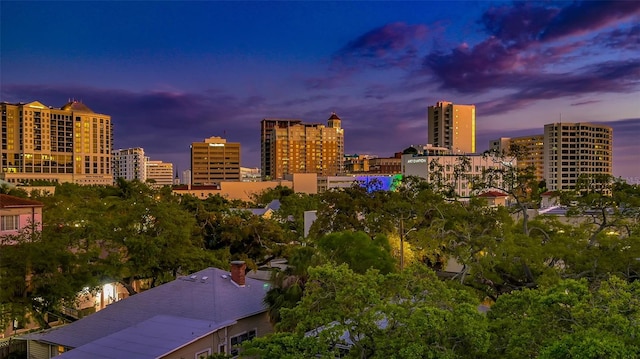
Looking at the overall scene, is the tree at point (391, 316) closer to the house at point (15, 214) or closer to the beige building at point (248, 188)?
the house at point (15, 214)

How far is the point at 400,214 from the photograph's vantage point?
30578 mm

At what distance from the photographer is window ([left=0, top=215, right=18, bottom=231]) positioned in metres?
26.9

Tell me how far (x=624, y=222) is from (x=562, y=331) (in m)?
15.2

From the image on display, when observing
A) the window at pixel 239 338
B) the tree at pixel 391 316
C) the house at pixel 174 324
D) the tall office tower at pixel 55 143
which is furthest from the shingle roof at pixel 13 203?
the tall office tower at pixel 55 143

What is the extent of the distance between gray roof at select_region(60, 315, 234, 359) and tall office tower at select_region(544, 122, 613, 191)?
451 feet

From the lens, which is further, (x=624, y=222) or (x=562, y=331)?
(x=624, y=222)

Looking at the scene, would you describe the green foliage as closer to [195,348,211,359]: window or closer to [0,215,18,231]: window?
[195,348,211,359]: window

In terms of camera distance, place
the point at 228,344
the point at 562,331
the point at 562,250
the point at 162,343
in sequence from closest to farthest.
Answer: the point at 562,331, the point at 162,343, the point at 228,344, the point at 562,250

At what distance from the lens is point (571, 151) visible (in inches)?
5413

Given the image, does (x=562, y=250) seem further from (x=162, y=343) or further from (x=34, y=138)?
(x=34, y=138)

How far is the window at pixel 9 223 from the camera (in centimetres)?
2689

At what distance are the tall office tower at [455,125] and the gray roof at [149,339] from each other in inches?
6594

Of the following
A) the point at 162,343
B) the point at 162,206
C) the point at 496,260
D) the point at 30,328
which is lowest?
the point at 30,328

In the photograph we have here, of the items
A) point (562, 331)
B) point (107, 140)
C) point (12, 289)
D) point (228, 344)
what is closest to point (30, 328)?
point (12, 289)
